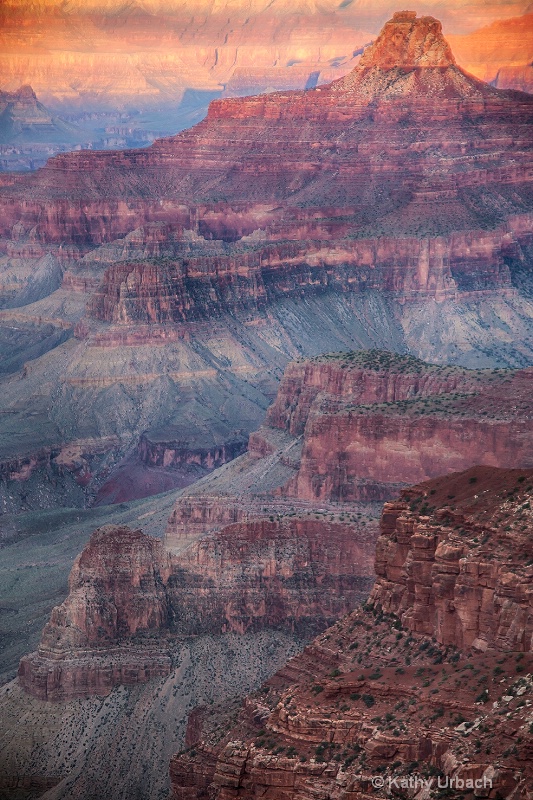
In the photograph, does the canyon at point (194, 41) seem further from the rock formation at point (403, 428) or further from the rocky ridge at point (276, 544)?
the rocky ridge at point (276, 544)

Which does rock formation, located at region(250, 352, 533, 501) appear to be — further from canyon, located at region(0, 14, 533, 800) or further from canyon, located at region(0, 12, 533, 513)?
canyon, located at region(0, 12, 533, 513)

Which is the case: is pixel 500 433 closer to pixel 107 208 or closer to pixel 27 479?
pixel 27 479

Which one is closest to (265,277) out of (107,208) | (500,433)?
(107,208)

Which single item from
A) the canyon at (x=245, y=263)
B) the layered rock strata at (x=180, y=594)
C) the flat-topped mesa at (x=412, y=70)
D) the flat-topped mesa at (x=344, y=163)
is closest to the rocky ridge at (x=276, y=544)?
the layered rock strata at (x=180, y=594)

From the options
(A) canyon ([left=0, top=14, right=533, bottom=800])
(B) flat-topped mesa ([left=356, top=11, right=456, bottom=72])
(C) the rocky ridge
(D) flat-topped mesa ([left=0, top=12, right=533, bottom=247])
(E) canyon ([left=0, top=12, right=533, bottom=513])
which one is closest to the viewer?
(A) canyon ([left=0, top=14, right=533, bottom=800])


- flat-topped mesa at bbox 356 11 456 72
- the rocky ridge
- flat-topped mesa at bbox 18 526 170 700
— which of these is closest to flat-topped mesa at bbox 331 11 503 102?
flat-topped mesa at bbox 356 11 456 72
